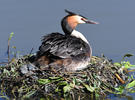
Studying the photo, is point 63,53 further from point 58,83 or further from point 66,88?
point 66,88

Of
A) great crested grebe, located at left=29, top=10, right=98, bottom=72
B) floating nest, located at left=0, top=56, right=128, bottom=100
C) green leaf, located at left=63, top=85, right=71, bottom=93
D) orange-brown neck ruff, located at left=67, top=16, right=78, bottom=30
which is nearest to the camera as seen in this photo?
green leaf, located at left=63, top=85, right=71, bottom=93

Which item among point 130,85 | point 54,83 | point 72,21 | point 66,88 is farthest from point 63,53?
point 130,85

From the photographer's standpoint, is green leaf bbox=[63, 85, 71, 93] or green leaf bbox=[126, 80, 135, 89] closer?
green leaf bbox=[63, 85, 71, 93]

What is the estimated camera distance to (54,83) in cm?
761

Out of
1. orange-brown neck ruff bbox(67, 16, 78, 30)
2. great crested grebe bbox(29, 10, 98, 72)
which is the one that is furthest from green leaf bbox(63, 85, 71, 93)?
orange-brown neck ruff bbox(67, 16, 78, 30)

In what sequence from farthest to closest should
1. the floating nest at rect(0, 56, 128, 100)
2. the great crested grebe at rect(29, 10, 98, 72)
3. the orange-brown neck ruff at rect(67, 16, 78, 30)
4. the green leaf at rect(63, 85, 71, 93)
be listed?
the orange-brown neck ruff at rect(67, 16, 78, 30), the great crested grebe at rect(29, 10, 98, 72), the floating nest at rect(0, 56, 128, 100), the green leaf at rect(63, 85, 71, 93)

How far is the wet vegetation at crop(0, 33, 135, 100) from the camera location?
24.7ft

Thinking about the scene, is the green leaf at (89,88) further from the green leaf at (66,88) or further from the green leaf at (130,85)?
the green leaf at (130,85)

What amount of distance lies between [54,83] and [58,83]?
0.11m

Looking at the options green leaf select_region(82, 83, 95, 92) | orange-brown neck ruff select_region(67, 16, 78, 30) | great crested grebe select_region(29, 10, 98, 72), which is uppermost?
orange-brown neck ruff select_region(67, 16, 78, 30)

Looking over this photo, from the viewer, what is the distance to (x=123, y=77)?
832 centimetres

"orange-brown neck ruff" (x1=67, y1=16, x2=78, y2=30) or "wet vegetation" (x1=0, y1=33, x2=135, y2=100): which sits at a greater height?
"orange-brown neck ruff" (x1=67, y1=16, x2=78, y2=30)

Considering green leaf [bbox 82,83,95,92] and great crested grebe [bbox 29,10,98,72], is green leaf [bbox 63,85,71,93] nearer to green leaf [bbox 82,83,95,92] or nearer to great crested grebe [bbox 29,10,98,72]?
green leaf [bbox 82,83,95,92]

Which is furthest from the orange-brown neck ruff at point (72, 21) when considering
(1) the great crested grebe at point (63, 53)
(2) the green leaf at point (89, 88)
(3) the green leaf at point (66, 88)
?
(3) the green leaf at point (66, 88)
